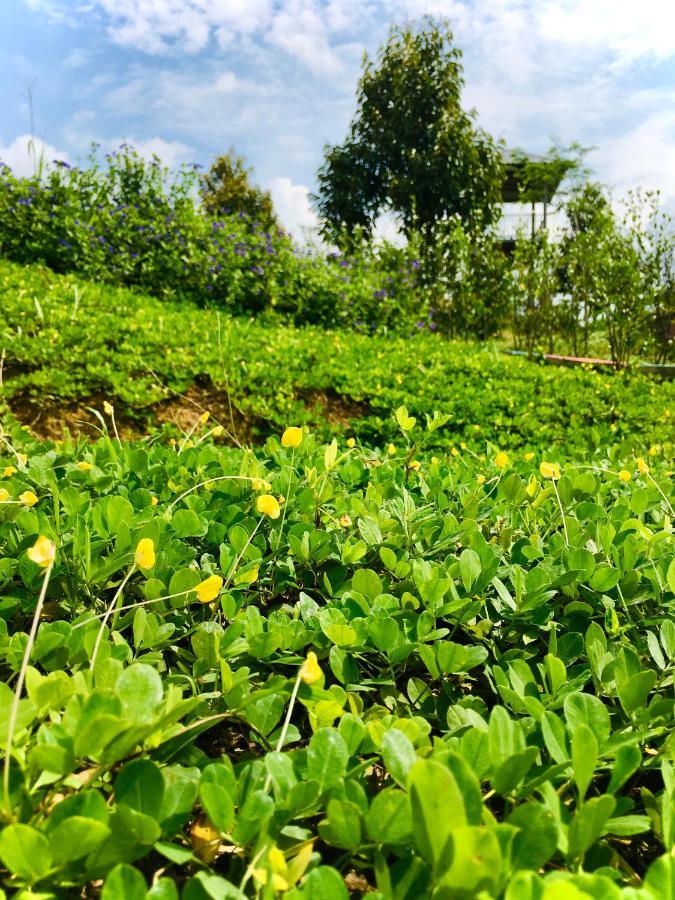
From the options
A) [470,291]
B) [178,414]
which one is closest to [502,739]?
[178,414]

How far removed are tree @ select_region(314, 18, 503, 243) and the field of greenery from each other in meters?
18.1

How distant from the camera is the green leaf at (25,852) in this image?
0.61 m

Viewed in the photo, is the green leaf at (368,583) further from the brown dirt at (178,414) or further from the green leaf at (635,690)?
the brown dirt at (178,414)

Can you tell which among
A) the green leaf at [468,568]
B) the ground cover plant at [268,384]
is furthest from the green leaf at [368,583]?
the ground cover plant at [268,384]

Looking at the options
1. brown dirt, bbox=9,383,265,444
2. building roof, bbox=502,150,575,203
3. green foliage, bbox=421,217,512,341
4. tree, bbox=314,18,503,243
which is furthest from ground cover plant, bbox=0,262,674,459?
building roof, bbox=502,150,575,203

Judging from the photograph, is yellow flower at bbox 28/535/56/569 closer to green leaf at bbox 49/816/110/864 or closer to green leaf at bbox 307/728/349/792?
green leaf at bbox 49/816/110/864

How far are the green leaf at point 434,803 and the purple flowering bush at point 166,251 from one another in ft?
28.3

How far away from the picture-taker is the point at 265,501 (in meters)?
1.19

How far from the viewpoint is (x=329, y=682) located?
3.71ft

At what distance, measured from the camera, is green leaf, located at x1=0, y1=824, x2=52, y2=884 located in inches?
23.9

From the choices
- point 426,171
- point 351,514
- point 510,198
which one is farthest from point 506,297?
point 510,198

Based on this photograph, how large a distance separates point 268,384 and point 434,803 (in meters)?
4.56

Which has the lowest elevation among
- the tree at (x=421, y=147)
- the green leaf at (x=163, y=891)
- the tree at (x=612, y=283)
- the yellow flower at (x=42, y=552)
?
the green leaf at (x=163, y=891)

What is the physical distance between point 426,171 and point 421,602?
19.6 meters
